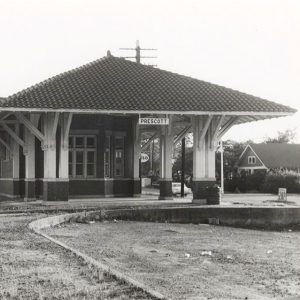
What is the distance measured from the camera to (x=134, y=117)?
2586 centimetres

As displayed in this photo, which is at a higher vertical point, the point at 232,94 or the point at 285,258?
the point at 232,94

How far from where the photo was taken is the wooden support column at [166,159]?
24.7m

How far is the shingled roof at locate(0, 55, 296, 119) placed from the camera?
20.4m

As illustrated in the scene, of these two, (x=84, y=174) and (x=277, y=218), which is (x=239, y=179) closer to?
(x=84, y=174)

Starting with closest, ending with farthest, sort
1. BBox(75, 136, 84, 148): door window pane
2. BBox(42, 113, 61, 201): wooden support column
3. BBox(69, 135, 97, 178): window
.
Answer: BBox(42, 113, 61, 201): wooden support column
BBox(69, 135, 97, 178): window
BBox(75, 136, 84, 148): door window pane

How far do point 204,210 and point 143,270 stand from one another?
34.1 ft

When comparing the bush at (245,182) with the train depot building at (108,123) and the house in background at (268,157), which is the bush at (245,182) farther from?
the train depot building at (108,123)

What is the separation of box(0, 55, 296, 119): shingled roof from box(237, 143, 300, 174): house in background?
130 feet

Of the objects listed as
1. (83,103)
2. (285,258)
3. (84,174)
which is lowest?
(285,258)

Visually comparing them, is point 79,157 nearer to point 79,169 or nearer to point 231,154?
point 79,169

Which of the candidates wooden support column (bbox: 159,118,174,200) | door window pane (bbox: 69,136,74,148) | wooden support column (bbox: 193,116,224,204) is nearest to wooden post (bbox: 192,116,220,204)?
wooden support column (bbox: 193,116,224,204)

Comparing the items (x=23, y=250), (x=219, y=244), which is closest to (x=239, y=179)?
(x=219, y=244)

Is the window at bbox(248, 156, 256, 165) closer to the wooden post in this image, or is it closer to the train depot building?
the train depot building

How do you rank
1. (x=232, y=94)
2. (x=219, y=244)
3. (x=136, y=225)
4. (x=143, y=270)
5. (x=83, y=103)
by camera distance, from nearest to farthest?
(x=143, y=270), (x=219, y=244), (x=136, y=225), (x=83, y=103), (x=232, y=94)
